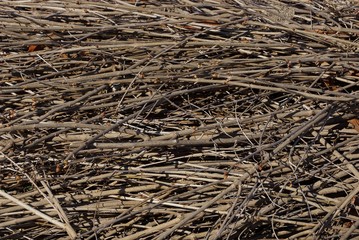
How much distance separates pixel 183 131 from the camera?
2393mm

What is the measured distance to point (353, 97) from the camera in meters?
2.34

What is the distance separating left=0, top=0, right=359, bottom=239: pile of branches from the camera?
91.6 inches

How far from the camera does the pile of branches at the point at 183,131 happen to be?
2.33 meters

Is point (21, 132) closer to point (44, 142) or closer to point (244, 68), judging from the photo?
point (44, 142)

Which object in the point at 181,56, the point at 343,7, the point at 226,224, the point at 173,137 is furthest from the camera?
the point at 343,7

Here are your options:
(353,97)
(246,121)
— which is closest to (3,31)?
(246,121)

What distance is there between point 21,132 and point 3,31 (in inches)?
21.0

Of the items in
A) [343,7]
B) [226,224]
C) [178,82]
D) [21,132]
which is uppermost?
[343,7]

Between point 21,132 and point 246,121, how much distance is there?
91 cm

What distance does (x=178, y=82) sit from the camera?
2463 mm

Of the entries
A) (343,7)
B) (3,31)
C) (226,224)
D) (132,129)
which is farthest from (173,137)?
(343,7)

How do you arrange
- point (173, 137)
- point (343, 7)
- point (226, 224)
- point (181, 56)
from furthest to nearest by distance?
point (343, 7), point (181, 56), point (173, 137), point (226, 224)

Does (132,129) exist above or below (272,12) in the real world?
below

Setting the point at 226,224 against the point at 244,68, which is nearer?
the point at 226,224
